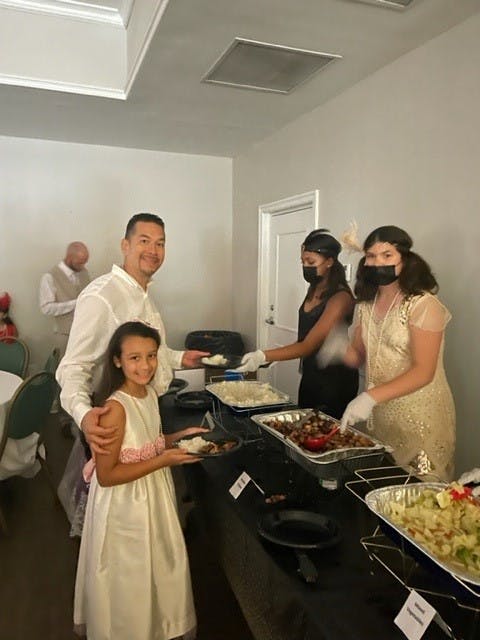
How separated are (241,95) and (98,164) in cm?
190

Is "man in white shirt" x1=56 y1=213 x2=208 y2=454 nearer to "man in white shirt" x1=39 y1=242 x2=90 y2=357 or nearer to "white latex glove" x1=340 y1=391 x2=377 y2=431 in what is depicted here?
"white latex glove" x1=340 y1=391 x2=377 y2=431

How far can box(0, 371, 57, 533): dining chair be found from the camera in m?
2.36

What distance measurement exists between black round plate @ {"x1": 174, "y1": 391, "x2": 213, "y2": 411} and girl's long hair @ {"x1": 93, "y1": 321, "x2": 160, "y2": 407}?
0.69m

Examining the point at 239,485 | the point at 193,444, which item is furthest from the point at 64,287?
the point at 239,485

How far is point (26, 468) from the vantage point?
2639 millimetres

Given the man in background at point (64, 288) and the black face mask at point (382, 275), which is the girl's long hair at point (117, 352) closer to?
the black face mask at point (382, 275)

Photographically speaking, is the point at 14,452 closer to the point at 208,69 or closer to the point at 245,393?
the point at 245,393

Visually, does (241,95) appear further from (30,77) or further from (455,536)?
(455,536)

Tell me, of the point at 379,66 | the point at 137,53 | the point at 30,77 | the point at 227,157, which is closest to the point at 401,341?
the point at 379,66

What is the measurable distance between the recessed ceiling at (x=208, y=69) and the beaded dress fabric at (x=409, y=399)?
1242mm

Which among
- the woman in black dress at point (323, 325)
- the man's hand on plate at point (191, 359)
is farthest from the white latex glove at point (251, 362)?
the man's hand on plate at point (191, 359)

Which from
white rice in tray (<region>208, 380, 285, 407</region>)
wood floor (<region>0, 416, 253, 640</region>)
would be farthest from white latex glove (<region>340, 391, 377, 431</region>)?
wood floor (<region>0, 416, 253, 640</region>)

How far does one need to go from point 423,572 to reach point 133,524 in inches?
33.0

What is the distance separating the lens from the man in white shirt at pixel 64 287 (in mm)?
3982
